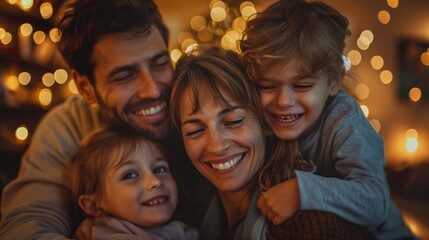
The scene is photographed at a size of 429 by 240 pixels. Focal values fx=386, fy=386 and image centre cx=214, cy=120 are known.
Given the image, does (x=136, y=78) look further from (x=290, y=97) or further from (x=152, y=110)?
(x=290, y=97)

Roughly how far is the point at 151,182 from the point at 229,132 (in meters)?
0.15

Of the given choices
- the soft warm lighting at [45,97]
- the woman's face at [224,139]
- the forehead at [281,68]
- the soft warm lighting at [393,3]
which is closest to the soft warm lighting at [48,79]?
the soft warm lighting at [45,97]

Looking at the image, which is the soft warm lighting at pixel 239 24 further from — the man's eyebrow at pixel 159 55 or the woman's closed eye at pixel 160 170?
the woman's closed eye at pixel 160 170

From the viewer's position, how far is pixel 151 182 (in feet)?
2.03

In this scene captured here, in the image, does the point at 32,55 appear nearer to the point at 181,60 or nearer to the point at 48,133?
the point at 48,133

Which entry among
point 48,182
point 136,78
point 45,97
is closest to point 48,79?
point 45,97

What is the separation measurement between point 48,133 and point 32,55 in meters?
0.61

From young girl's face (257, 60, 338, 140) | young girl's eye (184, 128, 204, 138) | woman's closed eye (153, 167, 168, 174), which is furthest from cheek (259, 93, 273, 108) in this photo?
woman's closed eye (153, 167, 168, 174)

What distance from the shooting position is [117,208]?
62 centimetres

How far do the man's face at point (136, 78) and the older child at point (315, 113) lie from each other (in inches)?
6.4

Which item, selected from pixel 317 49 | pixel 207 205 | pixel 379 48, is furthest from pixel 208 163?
pixel 379 48

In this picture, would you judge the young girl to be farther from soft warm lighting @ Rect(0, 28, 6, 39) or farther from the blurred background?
soft warm lighting @ Rect(0, 28, 6, 39)

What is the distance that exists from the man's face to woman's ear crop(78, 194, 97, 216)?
0.46ft

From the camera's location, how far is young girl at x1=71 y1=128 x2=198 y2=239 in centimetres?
62
